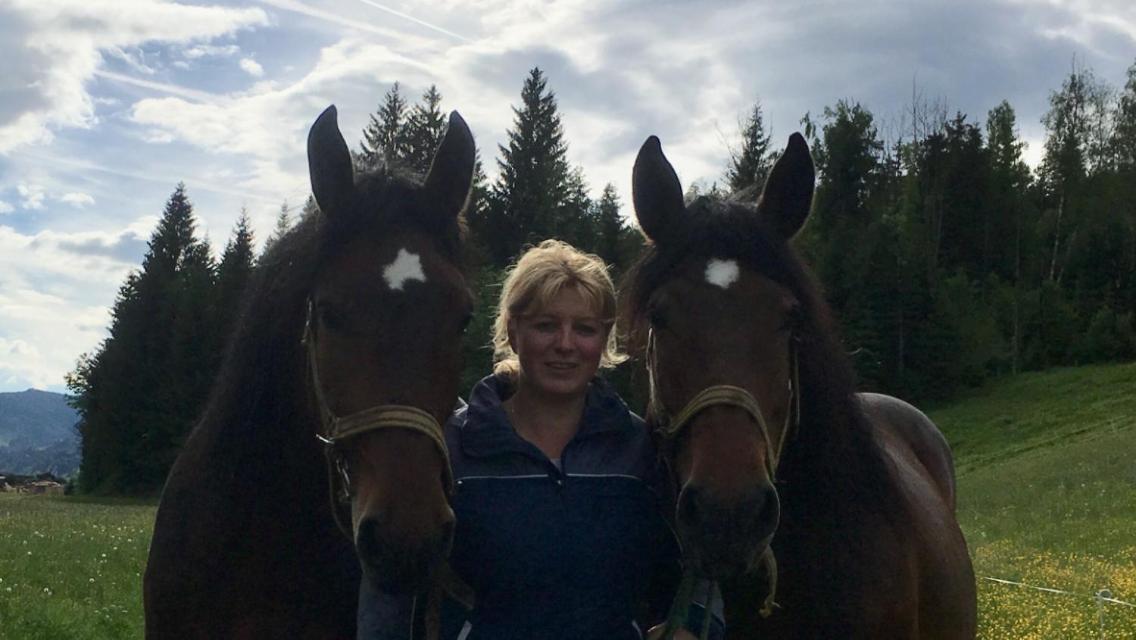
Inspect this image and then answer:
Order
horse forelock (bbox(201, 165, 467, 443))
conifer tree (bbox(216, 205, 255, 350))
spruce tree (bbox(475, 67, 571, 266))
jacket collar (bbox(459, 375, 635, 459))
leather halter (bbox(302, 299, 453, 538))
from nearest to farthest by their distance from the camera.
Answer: leather halter (bbox(302, 299, 453, 538)) → jacket collar (bbox(459, 375, 635, 459)) → horse forelock (bbox(201, 165, 467, 443)) → conifer tree (bbox(216, 205, 255, 350)) → spruce tree (bbox(475, 67, 571, 266))

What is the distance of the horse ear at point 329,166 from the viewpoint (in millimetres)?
3311

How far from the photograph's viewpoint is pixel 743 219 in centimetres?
351

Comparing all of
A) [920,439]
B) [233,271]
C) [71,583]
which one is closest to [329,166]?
[920,439]

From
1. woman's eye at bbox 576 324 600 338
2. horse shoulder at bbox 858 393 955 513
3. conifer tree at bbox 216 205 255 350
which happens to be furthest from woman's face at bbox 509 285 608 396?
conifer tree at bbox 216 205 255 350

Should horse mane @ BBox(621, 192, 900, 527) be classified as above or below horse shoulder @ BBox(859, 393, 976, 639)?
above

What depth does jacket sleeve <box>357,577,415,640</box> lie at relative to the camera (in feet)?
10.00

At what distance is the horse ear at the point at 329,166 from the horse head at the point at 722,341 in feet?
3.44

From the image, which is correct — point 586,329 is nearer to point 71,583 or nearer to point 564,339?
point 564,339

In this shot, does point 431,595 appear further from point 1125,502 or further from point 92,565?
point 1125,502

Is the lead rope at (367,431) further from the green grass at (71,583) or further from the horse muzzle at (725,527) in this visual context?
the green grass at (71,583)

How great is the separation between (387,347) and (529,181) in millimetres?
41377

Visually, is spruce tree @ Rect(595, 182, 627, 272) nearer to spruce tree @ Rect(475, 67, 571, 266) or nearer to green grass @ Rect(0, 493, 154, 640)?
spruce tree @ Rect(475, 67, 571, 266)

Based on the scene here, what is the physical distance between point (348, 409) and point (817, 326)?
162 cm

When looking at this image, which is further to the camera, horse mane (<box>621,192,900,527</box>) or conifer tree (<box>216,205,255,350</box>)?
conifer tree (<box>216,205,255,350</box>)
